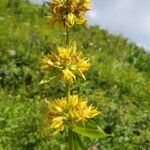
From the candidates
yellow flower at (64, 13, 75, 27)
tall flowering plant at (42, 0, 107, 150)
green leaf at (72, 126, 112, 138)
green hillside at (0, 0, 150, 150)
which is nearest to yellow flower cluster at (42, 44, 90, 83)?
tall flowering plant at (42, 0, 107, 150)

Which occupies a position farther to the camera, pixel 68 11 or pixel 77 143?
pixel 77 143

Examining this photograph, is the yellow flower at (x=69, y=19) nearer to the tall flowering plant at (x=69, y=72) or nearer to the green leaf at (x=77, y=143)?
the tall flowering plant at (x=69, y=72)

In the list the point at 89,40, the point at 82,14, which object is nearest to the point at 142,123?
the point at 89,40

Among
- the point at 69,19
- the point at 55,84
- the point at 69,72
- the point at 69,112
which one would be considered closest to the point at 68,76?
the point at 69,72

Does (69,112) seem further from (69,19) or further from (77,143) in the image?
(69,19)

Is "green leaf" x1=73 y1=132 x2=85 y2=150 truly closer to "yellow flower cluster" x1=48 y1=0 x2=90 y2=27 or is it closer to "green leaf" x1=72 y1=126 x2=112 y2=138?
"green leaf" x1=72 y1=126 x2=112 y2=138

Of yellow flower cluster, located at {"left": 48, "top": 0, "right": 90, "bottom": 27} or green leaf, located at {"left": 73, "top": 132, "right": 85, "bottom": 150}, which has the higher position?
yellow flower cluster, located at {"left": 48, "top": 0, "right": 90, "bottom": 27}

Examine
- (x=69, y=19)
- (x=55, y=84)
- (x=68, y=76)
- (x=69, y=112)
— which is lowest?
(x=69, y=112)
